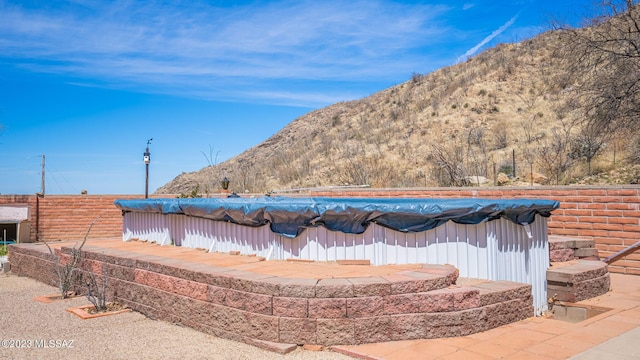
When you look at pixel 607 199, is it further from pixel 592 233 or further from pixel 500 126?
pixel 500 126

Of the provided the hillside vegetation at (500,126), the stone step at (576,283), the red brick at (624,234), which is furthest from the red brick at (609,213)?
the hillside vegetation at (500,126)

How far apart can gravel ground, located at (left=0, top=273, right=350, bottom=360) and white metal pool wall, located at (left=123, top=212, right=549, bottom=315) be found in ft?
5.60

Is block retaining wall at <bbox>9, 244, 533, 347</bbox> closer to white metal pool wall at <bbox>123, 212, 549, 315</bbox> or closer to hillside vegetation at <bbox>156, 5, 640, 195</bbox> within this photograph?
white metal pool wall at <bbox>123, 212, 549, 315</bbox>

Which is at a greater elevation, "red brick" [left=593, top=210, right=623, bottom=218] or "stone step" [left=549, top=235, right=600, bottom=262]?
"red brick" [left=593, top=210, right=623, bottom=218]

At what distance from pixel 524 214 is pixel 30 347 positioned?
5836mm

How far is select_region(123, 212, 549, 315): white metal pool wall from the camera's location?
5.49 meters

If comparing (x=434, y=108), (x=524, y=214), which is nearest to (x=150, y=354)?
(x=524, y=214)

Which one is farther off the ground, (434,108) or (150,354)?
(434,108)

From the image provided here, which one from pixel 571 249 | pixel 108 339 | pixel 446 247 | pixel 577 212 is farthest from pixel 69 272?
pixel 577 212

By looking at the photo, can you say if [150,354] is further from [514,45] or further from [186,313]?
[514,45]

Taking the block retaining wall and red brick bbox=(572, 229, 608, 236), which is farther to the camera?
red brick bbox=(572, 229, 608, 236)

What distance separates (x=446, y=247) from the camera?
5559 millimetres

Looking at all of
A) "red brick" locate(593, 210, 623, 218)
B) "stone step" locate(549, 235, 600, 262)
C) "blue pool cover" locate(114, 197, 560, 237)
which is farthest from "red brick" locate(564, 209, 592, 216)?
"blue pool cover" locate(114, 197, 560, 237)

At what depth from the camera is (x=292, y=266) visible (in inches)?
226
